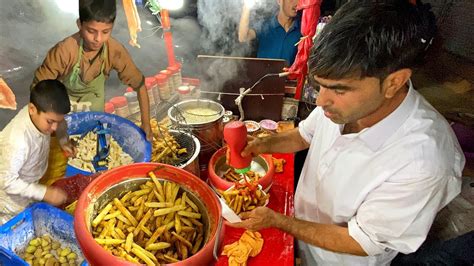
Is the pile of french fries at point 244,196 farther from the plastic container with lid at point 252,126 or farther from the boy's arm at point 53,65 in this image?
the boy's arm at point 53,65

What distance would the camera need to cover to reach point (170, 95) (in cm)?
352

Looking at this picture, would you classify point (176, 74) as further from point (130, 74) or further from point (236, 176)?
point (236, 176)

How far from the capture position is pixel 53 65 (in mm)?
1922

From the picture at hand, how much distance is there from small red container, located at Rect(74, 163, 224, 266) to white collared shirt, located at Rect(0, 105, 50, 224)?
47 centimetres

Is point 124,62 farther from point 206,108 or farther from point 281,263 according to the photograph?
point 281,263

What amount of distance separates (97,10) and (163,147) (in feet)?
3.94

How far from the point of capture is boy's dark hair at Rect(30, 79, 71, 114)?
73.2 inches

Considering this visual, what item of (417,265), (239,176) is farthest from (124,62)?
(417,265)

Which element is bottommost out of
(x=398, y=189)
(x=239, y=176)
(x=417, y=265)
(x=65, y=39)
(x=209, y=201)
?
(x=417, y=265)

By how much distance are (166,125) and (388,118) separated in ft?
6.49

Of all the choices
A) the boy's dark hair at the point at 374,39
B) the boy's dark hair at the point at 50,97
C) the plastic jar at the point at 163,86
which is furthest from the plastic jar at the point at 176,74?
the boy's dark hair at the point at 374,39

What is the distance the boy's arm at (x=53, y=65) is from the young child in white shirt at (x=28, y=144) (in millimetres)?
37

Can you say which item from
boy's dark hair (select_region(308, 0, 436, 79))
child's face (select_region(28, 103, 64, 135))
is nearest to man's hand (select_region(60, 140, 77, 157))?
child's face (select_region(28, 103, 64, 135))

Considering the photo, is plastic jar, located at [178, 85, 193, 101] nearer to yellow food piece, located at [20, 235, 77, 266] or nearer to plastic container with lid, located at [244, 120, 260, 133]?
plastic container with lid, located at [244, 120, 260, 133]
